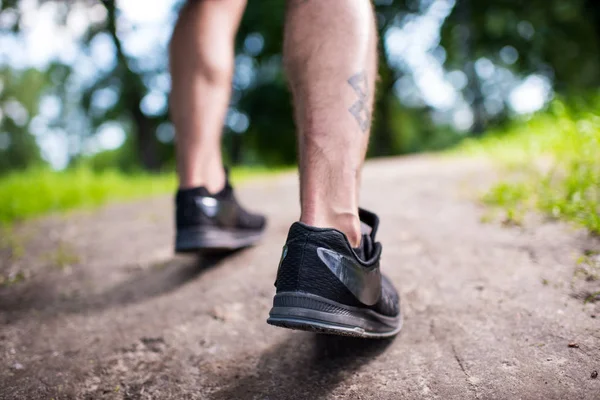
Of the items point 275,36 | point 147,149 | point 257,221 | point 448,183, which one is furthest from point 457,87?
point 257,221

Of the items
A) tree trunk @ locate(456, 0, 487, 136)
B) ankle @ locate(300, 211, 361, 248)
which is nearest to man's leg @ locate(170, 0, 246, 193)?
ankle @ locate(300, 211, 361, 248)

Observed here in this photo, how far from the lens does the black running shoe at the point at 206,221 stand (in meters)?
1.78

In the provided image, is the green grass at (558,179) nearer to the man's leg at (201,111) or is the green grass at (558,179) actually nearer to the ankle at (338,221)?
the ankle at (338,221)

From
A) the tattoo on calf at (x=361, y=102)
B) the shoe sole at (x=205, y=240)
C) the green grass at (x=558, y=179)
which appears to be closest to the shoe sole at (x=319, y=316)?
the tattoo on calf at (x=361, y=102)

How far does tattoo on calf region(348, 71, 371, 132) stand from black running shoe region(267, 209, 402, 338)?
0.35 meters

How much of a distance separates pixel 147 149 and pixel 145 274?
497 inches

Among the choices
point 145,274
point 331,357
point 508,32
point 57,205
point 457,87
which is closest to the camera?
point 331,357

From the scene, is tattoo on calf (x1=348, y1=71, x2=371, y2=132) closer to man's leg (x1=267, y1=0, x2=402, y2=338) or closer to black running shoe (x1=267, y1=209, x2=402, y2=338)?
man's leg (x1=267, y1=0, x2=402, y2=338)

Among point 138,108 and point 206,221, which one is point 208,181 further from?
point 138,108

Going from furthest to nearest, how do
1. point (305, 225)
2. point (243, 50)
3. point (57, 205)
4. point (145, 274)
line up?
1. point (243, 50)
2. point (57, 205)
3. point (145, 274)
4. point (305, 225)

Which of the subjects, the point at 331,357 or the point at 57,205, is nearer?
the point at 331,357

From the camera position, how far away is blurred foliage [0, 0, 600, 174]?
41.1 ft

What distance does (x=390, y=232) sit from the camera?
7.00 feet

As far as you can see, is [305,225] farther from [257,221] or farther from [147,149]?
[147,149]
